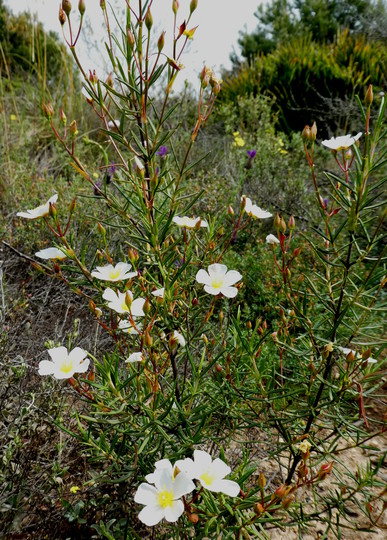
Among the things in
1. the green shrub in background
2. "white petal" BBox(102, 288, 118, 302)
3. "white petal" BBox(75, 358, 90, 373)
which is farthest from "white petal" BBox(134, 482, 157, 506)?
the green shrub in background

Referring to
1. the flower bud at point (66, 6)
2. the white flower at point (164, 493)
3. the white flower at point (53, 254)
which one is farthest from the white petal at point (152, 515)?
the flower bud at point (66, 6)

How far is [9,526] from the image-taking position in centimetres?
130

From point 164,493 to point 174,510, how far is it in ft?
0.12

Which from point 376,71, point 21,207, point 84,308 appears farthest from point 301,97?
point 84,308

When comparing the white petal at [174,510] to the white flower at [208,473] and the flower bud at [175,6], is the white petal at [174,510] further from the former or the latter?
the flower bud at [175,6]

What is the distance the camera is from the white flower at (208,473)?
849 mm

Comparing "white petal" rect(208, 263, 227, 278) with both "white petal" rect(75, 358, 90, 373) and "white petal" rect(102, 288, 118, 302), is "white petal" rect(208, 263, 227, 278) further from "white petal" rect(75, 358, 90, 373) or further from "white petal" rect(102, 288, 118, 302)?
"white petal" rect(75, 358, 90, 373)

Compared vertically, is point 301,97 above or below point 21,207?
above

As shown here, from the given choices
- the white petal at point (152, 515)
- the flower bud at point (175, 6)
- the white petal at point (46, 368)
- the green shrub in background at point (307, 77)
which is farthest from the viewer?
the green shrub in background at point (307, 77)

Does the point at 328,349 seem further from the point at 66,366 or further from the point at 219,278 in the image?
the point at 66,366

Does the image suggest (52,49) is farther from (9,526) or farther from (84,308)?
(9,526)

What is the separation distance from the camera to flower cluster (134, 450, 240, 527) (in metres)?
0.83

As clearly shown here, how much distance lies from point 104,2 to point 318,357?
3.66ft

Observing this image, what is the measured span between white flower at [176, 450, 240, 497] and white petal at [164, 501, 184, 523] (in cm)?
6
